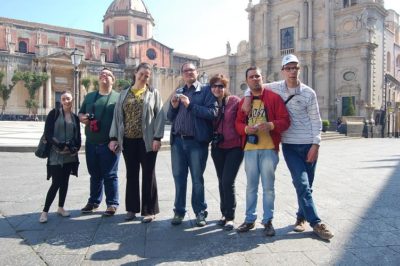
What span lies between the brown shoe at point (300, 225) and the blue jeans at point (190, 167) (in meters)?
1.12

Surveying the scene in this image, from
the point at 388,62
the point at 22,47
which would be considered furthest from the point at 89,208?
the point at 22,47

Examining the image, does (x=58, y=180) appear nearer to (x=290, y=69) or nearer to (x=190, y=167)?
(x=190, y=167)

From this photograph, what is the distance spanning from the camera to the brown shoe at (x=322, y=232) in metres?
3.83

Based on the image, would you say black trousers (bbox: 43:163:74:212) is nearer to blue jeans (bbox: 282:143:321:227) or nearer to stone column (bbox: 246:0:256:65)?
blue jeans (bbox: 282:143:321:227)

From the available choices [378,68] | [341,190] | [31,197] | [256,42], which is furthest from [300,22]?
[31,197]

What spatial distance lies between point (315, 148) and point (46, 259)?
3.01 meters

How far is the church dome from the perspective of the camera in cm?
5541

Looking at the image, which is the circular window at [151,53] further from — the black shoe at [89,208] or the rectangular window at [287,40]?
the black shoe at [89,208]

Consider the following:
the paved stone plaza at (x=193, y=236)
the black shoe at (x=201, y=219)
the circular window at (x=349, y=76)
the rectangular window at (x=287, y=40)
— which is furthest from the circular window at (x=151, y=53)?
the black shoe at (x=201, y=219)

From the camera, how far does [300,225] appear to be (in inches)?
166

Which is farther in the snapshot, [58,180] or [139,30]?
[139,30]

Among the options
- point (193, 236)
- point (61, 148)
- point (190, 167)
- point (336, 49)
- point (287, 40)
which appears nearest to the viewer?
point (193, 236)

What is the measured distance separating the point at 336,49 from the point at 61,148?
35.5 metres

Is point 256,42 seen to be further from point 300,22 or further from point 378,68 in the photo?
point 378,68
